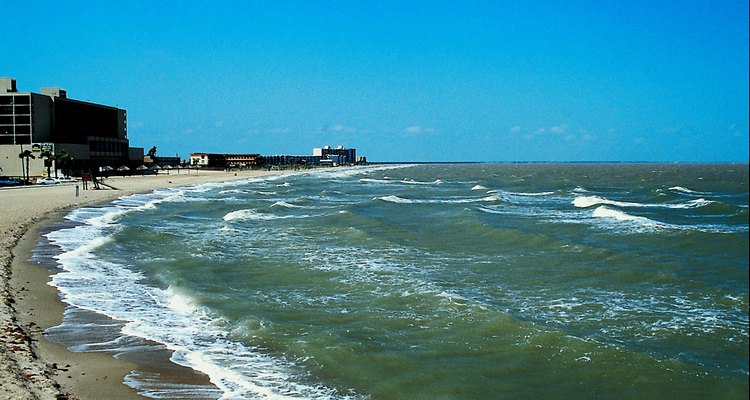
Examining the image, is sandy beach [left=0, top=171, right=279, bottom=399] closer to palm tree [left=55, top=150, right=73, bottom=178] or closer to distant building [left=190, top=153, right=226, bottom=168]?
palm tree [left=55, top=150, right=73, bottom=178]

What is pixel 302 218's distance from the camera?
106 feet

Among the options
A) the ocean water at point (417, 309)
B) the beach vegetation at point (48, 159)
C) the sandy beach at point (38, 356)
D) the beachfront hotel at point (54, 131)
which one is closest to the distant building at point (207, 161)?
the beachfront hotel at point (54, 131)

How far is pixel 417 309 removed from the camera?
13383 mm

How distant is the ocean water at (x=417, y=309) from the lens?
31.0 ft

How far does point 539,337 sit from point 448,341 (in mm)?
1590

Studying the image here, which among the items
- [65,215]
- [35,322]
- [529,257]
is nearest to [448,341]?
[35,322]

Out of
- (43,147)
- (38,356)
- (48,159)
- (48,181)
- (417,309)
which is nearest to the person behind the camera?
(38,356)

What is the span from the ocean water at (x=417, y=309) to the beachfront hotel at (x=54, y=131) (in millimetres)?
63389

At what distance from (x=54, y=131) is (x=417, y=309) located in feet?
302

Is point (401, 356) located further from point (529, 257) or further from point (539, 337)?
point (529, 257)

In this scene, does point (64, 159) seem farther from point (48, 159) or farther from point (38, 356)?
point (38, 356)

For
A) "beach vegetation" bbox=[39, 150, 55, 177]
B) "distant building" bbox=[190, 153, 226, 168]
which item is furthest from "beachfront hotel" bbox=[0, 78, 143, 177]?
"distant building" bbox=[190, 153, 226, 168]

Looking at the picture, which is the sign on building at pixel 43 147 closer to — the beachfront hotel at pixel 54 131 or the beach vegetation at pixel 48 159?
the beachfront hotel at pixel 54 131

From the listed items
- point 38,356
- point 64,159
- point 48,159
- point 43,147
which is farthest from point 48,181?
point 38,356
